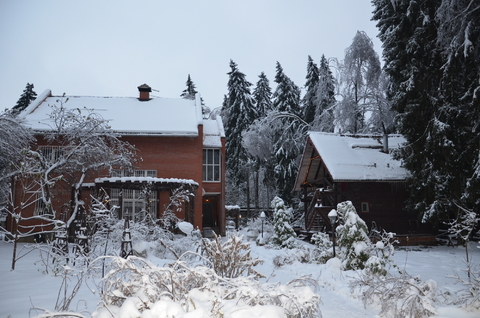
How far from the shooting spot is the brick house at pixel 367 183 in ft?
54.6

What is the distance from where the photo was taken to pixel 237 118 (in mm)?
34781

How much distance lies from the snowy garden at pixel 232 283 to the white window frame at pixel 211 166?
24.1 ft

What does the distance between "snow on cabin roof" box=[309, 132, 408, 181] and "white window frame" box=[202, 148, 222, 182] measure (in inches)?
237

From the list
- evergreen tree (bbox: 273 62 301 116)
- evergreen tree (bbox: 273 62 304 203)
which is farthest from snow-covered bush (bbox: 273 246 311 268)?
evergreen tree (bbox: 273 62 301 116)

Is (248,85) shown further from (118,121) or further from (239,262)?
(239,262)

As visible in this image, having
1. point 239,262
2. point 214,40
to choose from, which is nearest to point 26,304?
point 239,262

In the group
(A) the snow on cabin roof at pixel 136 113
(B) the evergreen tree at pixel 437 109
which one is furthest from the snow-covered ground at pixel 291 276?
(A) the snow on cabin roof at pixel 136 113

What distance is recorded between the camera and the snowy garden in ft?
9.95

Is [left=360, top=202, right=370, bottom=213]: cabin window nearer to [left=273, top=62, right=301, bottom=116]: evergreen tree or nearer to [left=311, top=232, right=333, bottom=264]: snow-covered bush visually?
[left=311, top=232, right=333, bottom=264]: snow-covered bush

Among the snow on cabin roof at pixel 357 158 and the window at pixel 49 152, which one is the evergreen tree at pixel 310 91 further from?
the window at pixel 49 152

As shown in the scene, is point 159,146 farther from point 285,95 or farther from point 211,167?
point 285,95

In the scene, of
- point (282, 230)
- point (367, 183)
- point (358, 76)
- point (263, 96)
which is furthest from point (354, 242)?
point (263, 96)

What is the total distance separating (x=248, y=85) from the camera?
35.9 m

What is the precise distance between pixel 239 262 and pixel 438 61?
551 inches
